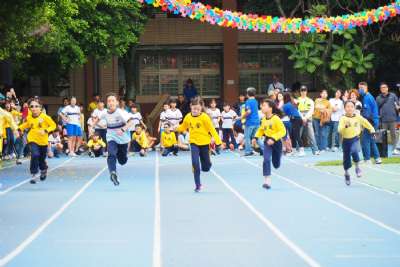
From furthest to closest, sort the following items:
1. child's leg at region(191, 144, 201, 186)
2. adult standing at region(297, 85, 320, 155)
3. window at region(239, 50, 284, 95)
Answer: window at region(239, 50, 284, 95) < adult standing at region(297, 85, 320, 155) < child's leg at region(191, 144, 201, 186)

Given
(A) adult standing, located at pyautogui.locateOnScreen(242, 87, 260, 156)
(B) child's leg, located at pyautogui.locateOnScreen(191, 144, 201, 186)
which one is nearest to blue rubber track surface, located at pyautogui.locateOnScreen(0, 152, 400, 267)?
(B) child's leg, located at pyautogui.locateOnScreen(191, 144, 201, 186)

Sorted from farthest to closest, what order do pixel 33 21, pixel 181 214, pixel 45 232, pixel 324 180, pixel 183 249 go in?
pixel 33 21, pixel 324 180, pixel 181 214, pixel 45 232, pixel 183 249

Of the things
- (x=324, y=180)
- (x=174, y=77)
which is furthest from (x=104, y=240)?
(x=174, y=77)

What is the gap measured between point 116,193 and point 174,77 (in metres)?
29.9

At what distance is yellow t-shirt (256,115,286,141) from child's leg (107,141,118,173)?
9.08ft

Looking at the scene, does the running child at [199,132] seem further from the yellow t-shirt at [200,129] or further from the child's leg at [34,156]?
the child's leg at [34,156]

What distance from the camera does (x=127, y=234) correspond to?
11.7 metres

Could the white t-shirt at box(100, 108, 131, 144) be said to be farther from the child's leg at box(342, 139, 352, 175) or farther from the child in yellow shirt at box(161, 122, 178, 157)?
the child in yellow shirt at box(161, 122, 178, 157)

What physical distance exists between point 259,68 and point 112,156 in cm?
2933

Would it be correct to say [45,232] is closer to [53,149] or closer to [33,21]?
[33,21]

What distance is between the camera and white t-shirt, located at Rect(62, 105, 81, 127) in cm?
3073

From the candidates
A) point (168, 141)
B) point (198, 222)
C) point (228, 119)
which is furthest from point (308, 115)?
point (198, 222)

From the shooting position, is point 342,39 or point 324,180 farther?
point 342,39

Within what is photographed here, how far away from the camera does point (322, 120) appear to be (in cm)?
2958
